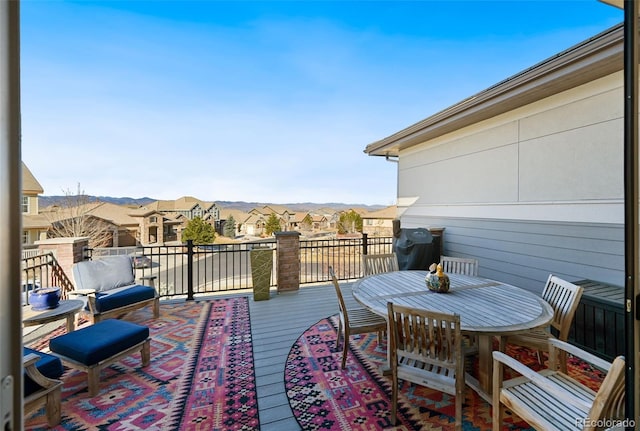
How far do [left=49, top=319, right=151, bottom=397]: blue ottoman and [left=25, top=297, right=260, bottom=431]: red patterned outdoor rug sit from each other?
0.65 ft

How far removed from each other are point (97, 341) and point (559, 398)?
3.46m

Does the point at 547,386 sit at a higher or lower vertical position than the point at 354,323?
higher

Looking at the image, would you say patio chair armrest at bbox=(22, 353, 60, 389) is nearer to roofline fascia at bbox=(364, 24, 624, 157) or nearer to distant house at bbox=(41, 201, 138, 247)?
roofline fascia at bbox=(364, 24, 624, 157)

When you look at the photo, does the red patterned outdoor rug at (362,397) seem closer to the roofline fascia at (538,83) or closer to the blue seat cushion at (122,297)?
the blue seat cushion at (122,297)

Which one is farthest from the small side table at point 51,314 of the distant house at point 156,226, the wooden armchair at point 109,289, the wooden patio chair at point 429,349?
the distant house at point 156,226

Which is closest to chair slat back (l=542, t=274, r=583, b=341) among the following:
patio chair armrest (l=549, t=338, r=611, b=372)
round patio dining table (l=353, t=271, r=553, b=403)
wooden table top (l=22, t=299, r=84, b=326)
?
round patio dining table (l=353, t=271, r=553, b=403)

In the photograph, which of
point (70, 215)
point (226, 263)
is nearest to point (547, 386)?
point (226, 263)

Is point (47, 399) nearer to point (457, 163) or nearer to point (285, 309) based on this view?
point (285, 309)

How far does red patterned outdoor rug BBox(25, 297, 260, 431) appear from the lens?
2.12 m

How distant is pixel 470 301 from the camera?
2586 millimetres

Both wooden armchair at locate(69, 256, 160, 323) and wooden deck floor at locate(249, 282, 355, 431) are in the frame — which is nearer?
wooden deck floor at locate(249, 282, 355, 431)

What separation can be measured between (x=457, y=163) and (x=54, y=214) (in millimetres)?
17504

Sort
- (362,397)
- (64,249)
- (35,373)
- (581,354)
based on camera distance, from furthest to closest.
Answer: (64,249)
(362,397)
(35,373)
(581,354)

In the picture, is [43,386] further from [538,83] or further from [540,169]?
[540,169]
